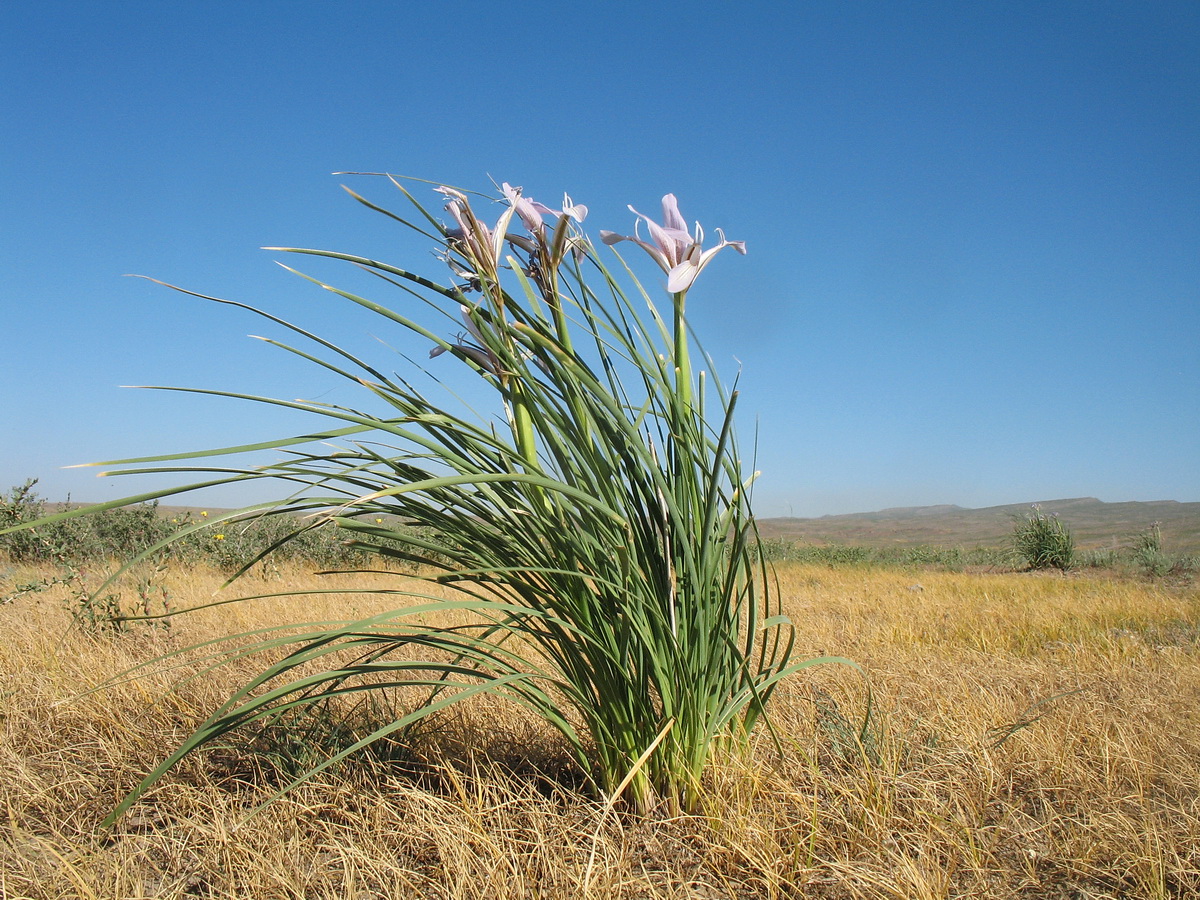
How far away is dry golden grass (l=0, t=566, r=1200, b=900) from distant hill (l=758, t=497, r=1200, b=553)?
24296mm

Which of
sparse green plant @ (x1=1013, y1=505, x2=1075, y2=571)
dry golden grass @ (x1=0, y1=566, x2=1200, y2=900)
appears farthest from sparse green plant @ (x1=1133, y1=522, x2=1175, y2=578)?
dry golden grass @ (x1=0, y1=566, x2=1200, y2=900)

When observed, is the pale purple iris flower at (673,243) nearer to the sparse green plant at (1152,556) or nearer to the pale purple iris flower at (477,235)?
the pale purple iris flower at (477,235)

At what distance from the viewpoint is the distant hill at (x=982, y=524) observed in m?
27.9

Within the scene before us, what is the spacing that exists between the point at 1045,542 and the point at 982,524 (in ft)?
98.1

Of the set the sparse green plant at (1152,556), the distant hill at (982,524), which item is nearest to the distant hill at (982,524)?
the distant hill at (982,524)

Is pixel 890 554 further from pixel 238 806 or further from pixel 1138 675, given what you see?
pixel 238 806

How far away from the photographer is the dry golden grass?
1464mm

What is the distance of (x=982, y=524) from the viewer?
37031mm

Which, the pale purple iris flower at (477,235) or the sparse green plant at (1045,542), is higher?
the pale purple iris flower at (477,235)

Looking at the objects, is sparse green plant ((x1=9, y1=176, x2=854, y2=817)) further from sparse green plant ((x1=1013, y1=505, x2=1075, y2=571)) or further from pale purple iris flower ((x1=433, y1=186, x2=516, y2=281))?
sparse green plant ((x1=1013, y1=505, x2=1075, y2=571))

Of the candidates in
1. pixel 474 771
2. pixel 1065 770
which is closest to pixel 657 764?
pixel 474 771

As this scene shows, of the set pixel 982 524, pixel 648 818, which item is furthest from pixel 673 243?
pixel 982 524

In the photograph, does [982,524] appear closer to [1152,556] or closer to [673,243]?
[1152,556]

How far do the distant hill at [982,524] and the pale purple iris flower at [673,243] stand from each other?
25.3m
